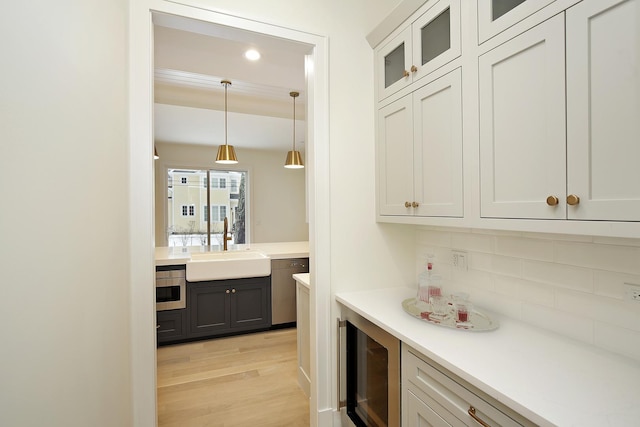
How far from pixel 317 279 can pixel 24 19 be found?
1.49m

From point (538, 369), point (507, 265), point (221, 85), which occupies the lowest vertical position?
point (538, 369)

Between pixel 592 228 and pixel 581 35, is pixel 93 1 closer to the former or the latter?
pixel 581 35

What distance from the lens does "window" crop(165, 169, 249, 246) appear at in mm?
6043

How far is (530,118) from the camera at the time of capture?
40.6 inches

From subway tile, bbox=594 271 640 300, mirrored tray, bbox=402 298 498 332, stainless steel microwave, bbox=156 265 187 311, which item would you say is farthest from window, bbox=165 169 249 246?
subway tile, bbox=594 271 640 300

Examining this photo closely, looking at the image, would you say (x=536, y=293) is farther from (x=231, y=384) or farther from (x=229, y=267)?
(x=229, y=267)

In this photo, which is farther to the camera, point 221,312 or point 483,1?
point 221,312

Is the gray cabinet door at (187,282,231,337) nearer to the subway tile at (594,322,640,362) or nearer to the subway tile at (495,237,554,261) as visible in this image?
the subway tile at (495,237,554,261)

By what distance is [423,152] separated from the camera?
1506mm

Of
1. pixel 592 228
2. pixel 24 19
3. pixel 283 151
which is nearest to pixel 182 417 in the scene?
pixel 24 19

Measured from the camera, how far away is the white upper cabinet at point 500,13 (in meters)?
1.02

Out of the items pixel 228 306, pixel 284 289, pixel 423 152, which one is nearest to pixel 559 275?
pixel 423 152

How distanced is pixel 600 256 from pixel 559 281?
183mm

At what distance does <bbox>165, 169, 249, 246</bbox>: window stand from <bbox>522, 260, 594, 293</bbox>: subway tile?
5.76m
